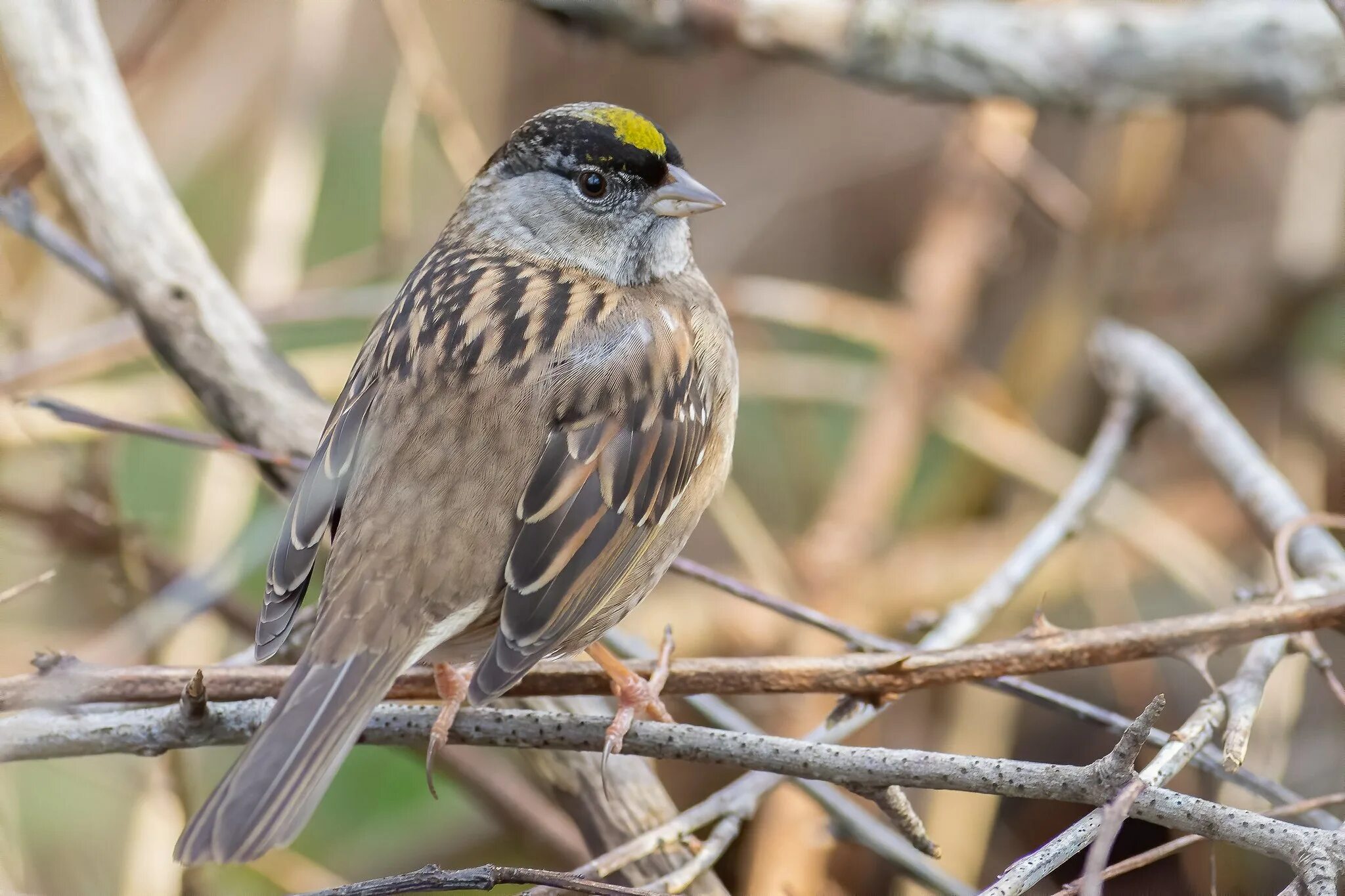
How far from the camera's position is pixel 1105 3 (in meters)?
3.72

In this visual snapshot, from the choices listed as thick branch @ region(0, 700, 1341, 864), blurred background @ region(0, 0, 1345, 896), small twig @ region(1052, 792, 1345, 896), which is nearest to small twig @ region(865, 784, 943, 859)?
thick branch @ region(0, 700, 1341, 864)

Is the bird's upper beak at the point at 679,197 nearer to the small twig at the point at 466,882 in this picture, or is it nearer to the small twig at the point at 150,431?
the small twig at the point at 150,431

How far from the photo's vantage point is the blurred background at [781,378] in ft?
11.3

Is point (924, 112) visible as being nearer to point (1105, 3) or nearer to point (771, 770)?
point (1105, 3)

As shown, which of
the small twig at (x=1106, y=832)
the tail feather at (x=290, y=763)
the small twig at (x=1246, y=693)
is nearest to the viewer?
the small twig at (x=1106, y=832)

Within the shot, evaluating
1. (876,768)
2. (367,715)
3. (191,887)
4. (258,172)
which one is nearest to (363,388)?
Answer: (367,715)

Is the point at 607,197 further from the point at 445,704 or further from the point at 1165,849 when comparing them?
the point at 1165,849

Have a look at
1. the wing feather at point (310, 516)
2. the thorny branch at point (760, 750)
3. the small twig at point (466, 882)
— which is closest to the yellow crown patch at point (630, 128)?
the wing feather at point (310, 516)

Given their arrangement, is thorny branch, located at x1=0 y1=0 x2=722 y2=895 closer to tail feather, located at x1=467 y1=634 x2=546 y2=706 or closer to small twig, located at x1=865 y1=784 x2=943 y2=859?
tail feather, located at x1=467 y1=634 x2=546 y2=706

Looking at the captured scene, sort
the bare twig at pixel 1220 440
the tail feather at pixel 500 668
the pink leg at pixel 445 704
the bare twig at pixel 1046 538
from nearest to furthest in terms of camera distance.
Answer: the tail feather at pixel 500 668 → the pink leg at pixel 445 704 → the bare twig at pixel 1046 538 → the bare twig at pixel 1220 440

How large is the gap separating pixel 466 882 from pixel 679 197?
1671 millimetres

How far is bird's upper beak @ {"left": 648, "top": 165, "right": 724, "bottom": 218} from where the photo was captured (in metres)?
2.87

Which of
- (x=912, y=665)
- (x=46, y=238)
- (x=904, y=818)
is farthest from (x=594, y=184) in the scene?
(x=904, y=818)

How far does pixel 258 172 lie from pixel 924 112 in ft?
9.10
